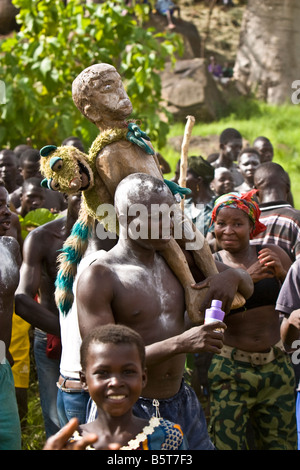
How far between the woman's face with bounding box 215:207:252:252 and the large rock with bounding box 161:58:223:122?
10.9 metres

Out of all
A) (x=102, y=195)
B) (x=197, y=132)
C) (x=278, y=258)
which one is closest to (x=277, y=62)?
(x=197, y=132)

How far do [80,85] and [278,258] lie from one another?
1.70 meters

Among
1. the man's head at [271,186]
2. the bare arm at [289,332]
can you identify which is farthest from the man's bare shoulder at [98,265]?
the man's head at [271,186]

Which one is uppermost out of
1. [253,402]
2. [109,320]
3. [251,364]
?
[109,320]

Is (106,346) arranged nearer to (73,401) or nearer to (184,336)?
(184,336)

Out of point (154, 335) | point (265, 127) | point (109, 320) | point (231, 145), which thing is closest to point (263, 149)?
point (231, 145)

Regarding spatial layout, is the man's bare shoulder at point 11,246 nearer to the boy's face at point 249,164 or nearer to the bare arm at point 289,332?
the bare arm at point 289,332

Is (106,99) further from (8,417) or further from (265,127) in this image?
(265,127)

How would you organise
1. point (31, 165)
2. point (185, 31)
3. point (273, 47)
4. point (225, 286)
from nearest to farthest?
point (225, 286)
point (31, 165)
point (273, 47)
point (185, 31)

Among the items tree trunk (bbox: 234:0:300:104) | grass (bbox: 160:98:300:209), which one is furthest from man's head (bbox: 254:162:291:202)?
tree trunk (bbox: 234:0:300:104)

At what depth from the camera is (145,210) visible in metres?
3.23

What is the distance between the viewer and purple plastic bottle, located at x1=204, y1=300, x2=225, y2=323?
317 centimetres

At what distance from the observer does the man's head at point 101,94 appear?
362cm

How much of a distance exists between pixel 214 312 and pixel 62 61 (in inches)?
299
